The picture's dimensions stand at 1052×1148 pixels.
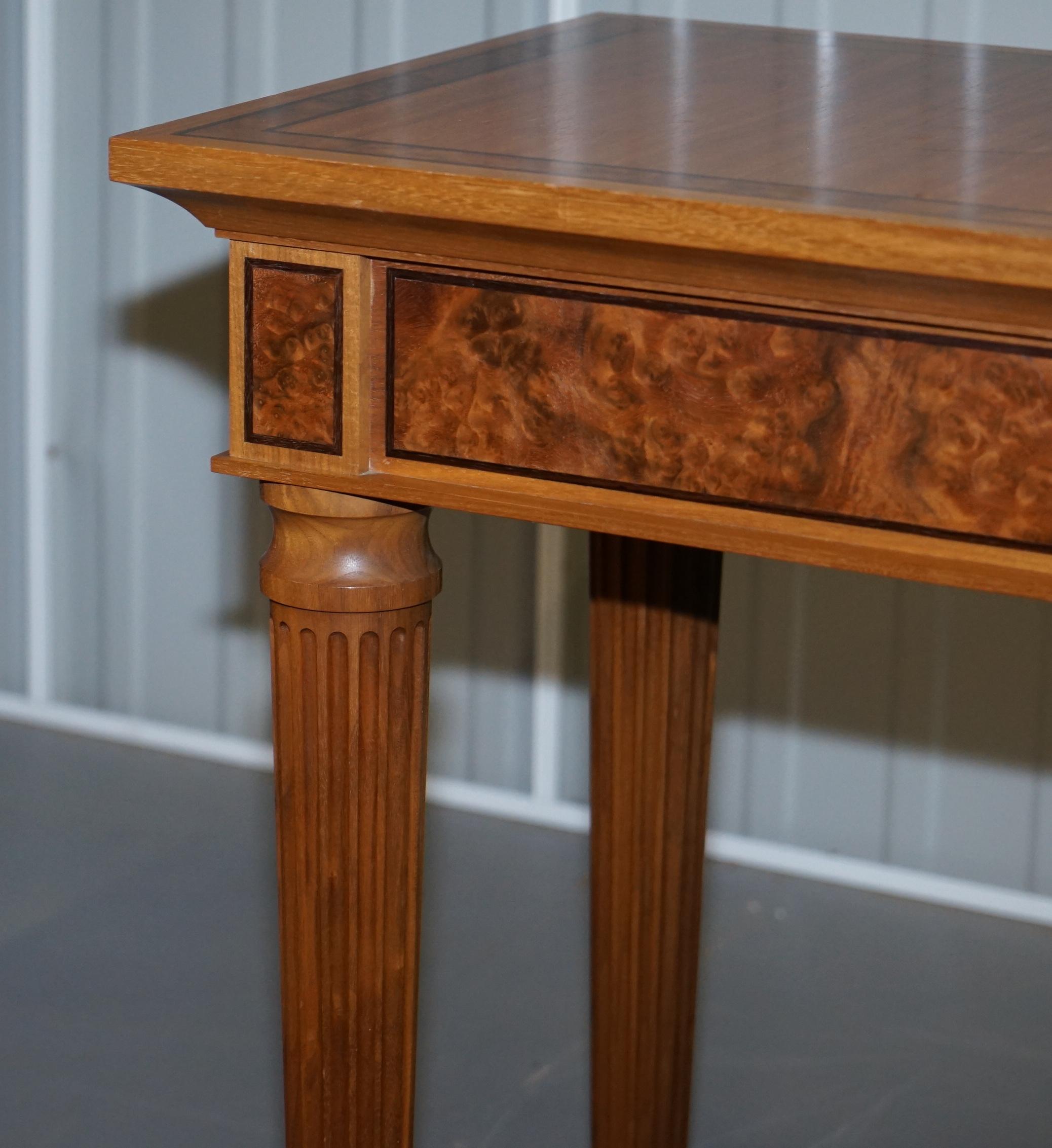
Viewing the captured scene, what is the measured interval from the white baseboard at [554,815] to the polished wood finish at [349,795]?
1.23 meters

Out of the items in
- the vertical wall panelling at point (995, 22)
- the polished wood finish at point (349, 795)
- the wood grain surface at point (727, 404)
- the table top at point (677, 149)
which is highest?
the vertical wall panelling at point (995, 22)

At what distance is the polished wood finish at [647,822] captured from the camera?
4.10ft

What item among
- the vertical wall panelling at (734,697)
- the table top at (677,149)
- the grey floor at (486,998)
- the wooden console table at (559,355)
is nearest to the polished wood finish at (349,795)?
the wooden console table at (559,355)

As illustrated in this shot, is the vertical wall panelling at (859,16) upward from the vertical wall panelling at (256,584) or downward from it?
upward

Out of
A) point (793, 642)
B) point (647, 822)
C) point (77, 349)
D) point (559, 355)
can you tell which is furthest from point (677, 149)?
point (77, 349)

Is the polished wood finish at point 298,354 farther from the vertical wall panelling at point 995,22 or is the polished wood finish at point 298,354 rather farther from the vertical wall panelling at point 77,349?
the vertical wall panelling at point 77,349

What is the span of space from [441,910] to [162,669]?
74 centimetres

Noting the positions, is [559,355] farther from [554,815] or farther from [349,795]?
[554,815]

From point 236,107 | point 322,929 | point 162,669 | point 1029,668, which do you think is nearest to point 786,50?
point 236,107

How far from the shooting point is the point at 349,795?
0.92 metres

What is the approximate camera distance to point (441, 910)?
199 cm

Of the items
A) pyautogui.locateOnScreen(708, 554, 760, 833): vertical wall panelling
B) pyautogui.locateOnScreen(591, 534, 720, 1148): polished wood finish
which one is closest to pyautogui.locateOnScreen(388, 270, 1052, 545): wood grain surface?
pyautogui.locateOnScreen(591, 534, 720, 1148): polished wood finish

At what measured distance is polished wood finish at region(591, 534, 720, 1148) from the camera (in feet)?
4.10

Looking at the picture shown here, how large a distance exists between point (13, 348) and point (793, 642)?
49.2 inches
